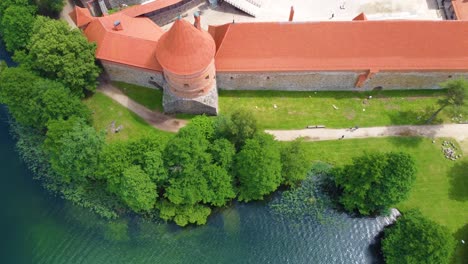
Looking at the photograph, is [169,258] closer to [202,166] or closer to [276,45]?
[202,166]

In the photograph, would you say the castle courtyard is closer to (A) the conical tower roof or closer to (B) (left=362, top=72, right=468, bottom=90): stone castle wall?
(B) (left=362, top=72, right=468, bottom=90): stone castle wall

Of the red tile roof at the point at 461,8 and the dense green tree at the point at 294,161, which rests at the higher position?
the red tile roof at the point at 461,8

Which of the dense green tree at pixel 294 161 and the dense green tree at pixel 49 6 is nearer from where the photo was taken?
the dense green tree at pixel 294 161

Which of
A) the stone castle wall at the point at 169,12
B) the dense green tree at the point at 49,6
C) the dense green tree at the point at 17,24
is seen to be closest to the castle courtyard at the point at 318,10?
the stone castle wall at the point at 169,12

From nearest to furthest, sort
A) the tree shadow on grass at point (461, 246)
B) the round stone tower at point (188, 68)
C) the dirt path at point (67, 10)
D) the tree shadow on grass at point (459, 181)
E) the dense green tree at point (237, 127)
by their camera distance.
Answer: the round stone tower at point (188, 68) → the dense green tree at point (237, 127) → the tree shadow on grass at point (461, 246) → the tree shadow on grass at point (459, 181) → the dirt path at point (67, 10)

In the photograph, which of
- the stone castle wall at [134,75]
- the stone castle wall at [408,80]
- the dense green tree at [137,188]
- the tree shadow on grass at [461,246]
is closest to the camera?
the dense green tree at [137,188]

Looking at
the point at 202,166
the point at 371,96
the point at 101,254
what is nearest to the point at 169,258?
the point at 101,254

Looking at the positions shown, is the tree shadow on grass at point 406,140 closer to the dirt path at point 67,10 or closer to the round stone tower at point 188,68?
the round stone tower at point 188,68

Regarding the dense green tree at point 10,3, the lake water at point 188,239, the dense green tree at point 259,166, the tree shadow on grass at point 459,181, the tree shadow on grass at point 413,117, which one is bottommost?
the lake water at point 188,239
